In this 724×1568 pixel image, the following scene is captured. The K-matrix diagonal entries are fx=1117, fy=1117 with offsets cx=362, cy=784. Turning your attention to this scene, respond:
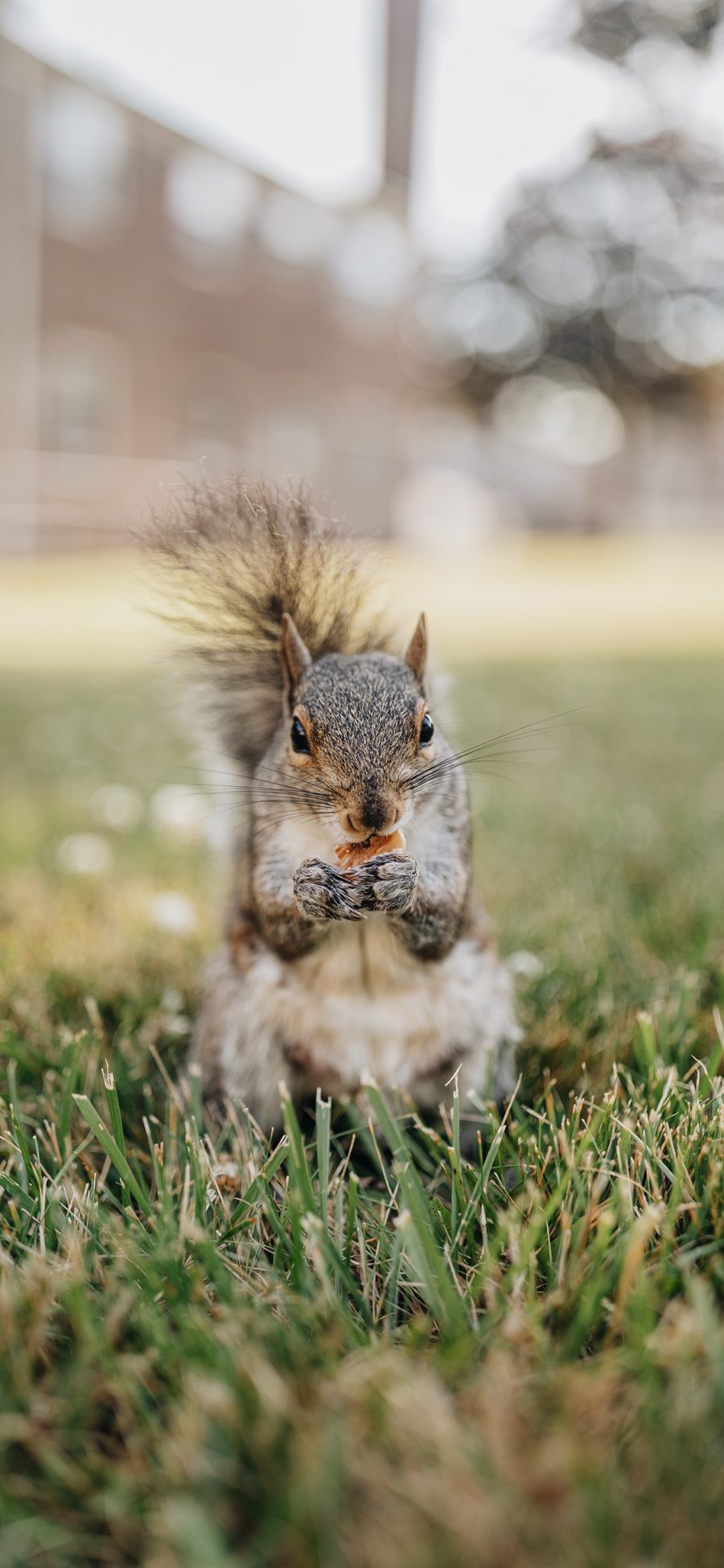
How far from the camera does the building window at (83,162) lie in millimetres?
14875

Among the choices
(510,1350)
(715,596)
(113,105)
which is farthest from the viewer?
(113,105)

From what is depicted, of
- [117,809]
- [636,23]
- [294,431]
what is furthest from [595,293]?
[117,809]

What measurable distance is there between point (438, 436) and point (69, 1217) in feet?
82.6

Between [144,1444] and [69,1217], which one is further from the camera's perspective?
[69,1217]

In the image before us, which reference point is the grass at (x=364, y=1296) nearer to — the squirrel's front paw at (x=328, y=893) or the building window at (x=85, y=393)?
the squirrel's front paw at (x=328, y=893)

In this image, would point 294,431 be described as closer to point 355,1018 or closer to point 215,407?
point 215,407

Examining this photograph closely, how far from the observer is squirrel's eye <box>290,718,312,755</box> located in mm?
1575

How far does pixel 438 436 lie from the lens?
25.0 m

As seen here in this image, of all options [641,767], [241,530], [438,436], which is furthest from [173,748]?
[438,436]

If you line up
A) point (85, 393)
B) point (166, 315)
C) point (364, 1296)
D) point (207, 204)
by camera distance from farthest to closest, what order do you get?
point (207, 204), point (166, 315), point (85, 393), point (364, 1296)

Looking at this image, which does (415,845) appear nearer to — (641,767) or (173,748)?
(641,767)

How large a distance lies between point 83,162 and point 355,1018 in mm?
16741

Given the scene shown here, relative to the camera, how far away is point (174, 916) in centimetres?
238

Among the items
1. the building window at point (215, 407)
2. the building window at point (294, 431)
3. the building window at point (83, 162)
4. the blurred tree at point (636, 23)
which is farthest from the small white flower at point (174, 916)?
the building window at point (294, 431)
